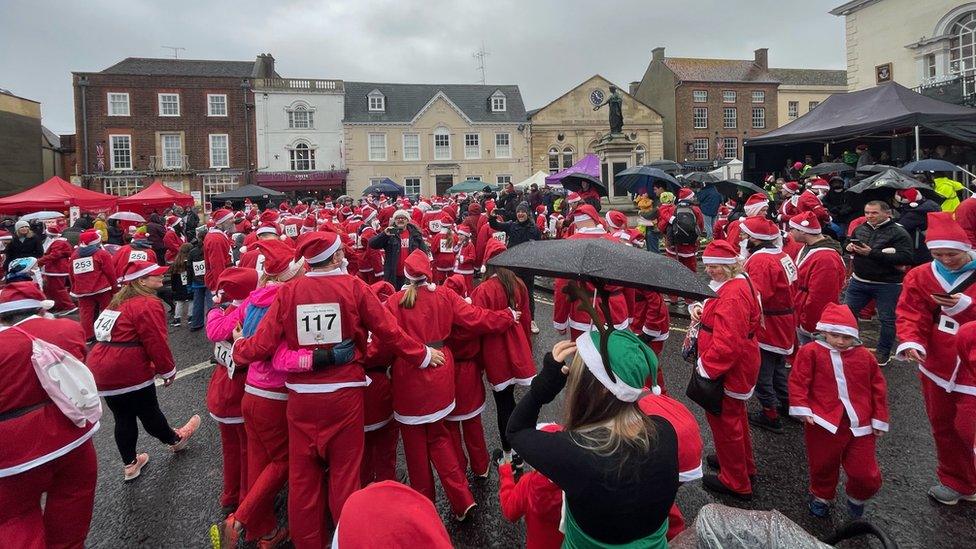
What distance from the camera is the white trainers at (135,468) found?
14.9 ft

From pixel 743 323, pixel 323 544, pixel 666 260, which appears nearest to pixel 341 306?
pixel 323 544

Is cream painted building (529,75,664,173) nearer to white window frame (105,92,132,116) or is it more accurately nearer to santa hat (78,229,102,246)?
white window frame (105,92,132,116)

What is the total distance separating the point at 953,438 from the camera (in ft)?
12.3

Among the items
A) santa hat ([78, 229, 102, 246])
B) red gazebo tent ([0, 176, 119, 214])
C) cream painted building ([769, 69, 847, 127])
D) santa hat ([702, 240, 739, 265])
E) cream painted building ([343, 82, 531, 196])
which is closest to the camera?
santa hat ([702, 240, 739, 265])

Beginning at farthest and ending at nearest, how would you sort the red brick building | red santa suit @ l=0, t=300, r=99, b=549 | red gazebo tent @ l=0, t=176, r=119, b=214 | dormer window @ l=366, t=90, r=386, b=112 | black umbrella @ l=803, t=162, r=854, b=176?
dormer window @ l=366, t=90, r=386, b=112, the red brick building, red gazebo tent @ l=0, t=176, r=119, b=214, black umbrella @ l=803, t=162, r=854, b=176, red santa suit @ l=0, t=300, r=99, b=549

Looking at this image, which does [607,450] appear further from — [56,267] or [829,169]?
[829,169]

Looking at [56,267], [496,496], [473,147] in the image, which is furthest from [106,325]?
[473,147]

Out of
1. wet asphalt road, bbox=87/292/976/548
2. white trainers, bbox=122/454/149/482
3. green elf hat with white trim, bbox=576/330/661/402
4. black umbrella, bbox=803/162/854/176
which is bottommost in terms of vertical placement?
wet asphalt road, bbox=87/292/976/548

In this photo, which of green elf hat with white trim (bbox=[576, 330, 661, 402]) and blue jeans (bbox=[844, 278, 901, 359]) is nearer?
green elf hat with white trim (bbox=[576, 330, 661, 402])

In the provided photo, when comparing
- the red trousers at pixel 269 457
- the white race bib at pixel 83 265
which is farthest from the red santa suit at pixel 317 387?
the white race bib at pixel 83 265

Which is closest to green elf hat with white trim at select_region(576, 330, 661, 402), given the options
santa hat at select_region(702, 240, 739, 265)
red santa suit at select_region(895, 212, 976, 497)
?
santa hat at select_region(702, 240, 739, 265)

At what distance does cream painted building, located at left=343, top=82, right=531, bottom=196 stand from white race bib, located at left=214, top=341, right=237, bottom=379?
36581 mm

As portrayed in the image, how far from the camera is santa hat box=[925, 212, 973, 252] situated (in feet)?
12.8

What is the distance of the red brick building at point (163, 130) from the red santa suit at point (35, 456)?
1495 inches
